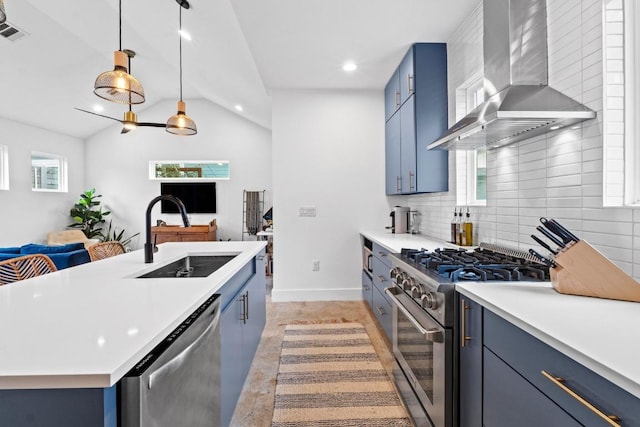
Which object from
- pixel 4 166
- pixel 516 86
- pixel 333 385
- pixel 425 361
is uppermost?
pixel 4 166

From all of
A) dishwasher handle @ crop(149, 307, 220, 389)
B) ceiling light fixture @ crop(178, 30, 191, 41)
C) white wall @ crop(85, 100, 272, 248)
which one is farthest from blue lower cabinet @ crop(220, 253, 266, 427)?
white wall @ crop(85, 100, 272, 248)

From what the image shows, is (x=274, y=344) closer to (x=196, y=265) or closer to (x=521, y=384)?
(x=196, y=265)

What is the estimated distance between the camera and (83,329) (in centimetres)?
87

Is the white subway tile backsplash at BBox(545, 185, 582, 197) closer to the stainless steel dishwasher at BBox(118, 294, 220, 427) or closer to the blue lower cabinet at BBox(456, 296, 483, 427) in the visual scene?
the blue lower cabinet at BBox(456, 296, 483, 427)

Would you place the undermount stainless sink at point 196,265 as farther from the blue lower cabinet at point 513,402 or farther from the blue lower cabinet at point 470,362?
the blue lower cabinet at point 513,402

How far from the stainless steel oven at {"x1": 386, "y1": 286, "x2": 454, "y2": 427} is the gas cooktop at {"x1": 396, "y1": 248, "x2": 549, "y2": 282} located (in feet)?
0.70

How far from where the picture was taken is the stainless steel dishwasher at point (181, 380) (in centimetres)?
75

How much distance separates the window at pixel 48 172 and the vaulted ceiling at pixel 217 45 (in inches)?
23.0

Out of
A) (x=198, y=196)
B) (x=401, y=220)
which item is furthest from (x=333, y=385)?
(x=198, y=196)

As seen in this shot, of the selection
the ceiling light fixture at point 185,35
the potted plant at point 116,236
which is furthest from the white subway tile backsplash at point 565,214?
the potted plant at point 116,236

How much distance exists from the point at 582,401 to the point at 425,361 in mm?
897

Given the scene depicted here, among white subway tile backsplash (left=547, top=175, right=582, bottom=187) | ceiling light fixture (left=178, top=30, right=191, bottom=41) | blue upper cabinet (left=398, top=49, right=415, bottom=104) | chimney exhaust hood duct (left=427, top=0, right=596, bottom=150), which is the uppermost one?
ceiling light fixture (left=178, top=30, right=191, bottom=41)

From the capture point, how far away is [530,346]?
0.94 meters

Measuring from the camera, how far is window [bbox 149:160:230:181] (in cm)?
724
